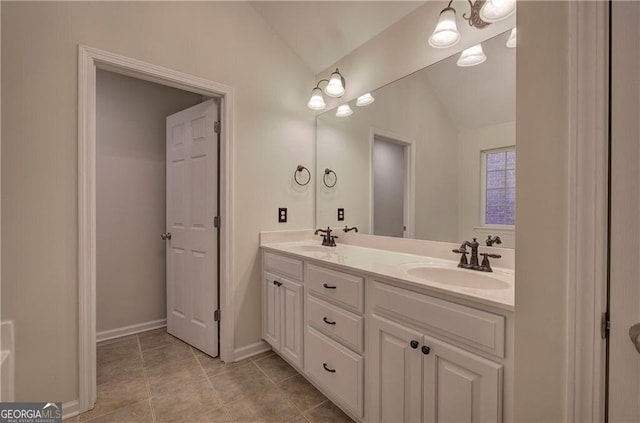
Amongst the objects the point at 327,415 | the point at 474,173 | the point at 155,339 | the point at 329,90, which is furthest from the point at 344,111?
the point at 155,339

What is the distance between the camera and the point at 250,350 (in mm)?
2211

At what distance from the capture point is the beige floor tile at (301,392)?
5.45 ft

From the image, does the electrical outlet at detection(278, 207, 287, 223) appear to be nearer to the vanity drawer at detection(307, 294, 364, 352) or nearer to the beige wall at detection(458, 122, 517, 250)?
the vanity drawer at detection(307, 294, 364, 352)

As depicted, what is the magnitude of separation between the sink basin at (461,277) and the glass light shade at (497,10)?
121cm

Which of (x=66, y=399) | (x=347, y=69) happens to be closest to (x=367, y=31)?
(x=347, y=69)

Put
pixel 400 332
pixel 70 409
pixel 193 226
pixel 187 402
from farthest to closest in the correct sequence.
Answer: pixel 193 226 → pixel 187 402 → pixel 70 409 → pixel 400 332

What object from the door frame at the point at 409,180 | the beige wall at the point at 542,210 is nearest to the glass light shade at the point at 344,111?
the door frame at the point at 409,180

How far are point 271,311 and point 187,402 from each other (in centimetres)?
72

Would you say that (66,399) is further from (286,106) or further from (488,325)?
(286,106)

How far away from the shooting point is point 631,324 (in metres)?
0.62

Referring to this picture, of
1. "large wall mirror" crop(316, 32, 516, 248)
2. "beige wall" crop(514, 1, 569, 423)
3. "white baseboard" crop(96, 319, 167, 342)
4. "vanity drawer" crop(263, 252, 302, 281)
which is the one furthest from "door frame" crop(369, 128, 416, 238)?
"white baseboard" crop(96, 319, 167, 342)

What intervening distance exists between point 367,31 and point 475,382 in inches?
86.4

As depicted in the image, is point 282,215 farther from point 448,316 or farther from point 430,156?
point 448,316

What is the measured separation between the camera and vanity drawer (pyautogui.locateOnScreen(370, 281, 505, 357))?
3.04ft
